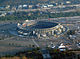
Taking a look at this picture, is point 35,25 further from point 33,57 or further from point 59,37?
point 33,57

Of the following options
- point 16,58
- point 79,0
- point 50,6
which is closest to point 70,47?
point 16,58

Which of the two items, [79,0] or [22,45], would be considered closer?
[22,45]

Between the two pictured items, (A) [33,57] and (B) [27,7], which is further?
(B) [27,7]

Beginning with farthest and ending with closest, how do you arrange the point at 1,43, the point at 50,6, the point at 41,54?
the point at 50,6, the point at 1,43, the point at 41,54

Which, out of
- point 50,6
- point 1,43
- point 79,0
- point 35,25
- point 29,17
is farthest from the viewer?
point 79,0

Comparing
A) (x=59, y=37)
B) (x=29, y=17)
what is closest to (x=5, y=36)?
(x=59, y=37)

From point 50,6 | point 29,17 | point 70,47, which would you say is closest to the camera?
point 70,47

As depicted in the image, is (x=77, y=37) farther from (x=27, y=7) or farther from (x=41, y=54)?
(x=27, y=7)

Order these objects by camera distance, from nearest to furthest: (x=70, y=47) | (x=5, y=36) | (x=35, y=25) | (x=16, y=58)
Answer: (x=16, y=58)
(x=70, y=47)
(x=5, y=36)
(x=35, y=25)

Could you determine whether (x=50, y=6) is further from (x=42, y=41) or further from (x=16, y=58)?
(x=16, y=58)
